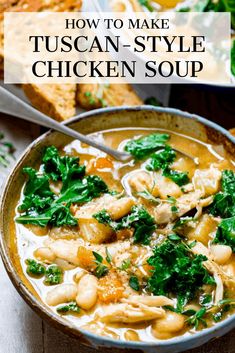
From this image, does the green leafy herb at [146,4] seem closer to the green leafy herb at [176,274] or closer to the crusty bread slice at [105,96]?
the crusty bread slice at [105,96]

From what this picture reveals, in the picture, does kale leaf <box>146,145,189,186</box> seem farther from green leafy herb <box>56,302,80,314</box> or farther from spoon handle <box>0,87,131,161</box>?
green leafy herb <box>56,302,80,314</box>

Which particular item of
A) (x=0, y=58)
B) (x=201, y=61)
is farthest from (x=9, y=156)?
(x=201, y=61)

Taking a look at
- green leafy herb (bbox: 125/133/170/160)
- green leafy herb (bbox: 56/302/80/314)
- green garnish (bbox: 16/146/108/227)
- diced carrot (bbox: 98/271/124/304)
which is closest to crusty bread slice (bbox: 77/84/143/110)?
green leafy herb (bbox: 125/133/170/160)

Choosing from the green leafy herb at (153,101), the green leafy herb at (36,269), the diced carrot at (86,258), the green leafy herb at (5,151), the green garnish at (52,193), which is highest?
the green leafy herb at (153,101)

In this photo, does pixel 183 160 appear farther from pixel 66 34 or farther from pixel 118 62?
pixel 66 34

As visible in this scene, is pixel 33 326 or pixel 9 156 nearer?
pixel 33 326

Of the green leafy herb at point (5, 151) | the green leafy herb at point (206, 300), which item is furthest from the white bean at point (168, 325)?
the green leafy herb at point (5, 151)
